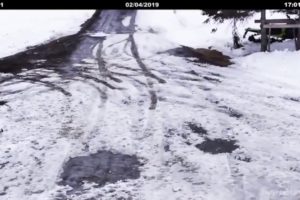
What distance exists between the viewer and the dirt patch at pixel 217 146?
29.6 ft

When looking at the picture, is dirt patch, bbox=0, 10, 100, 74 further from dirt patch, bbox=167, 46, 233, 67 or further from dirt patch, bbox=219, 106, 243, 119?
dirt patch, bbox=219, 106, 243, 119

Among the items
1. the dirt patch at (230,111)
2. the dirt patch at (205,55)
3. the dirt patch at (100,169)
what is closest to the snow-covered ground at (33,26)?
the dirt patch at (205,55)

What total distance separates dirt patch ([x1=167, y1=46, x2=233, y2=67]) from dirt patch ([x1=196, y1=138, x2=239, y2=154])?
7.80 metres

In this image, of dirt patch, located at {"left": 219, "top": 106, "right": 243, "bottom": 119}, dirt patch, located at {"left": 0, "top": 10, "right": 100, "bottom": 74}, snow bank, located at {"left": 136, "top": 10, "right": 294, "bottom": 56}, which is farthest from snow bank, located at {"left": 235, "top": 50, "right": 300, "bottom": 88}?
dirt patch, located at {"left": 0, "top": 10, "right": 100, "bottom": 74}

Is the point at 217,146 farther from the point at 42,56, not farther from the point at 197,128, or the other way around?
the point at 42,56


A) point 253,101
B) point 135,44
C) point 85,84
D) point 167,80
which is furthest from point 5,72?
point 253,101

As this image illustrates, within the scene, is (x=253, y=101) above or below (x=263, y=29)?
below

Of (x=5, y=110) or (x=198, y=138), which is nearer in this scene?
(x=198, y=138)

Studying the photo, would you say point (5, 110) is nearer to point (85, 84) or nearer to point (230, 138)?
point (85, 84)

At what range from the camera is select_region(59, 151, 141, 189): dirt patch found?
7815mm

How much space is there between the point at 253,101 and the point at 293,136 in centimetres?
271

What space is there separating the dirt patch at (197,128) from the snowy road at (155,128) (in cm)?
5

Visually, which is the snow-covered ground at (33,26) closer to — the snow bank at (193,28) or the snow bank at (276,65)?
the snow bank at (193,28)

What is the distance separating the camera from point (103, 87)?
1375cm
